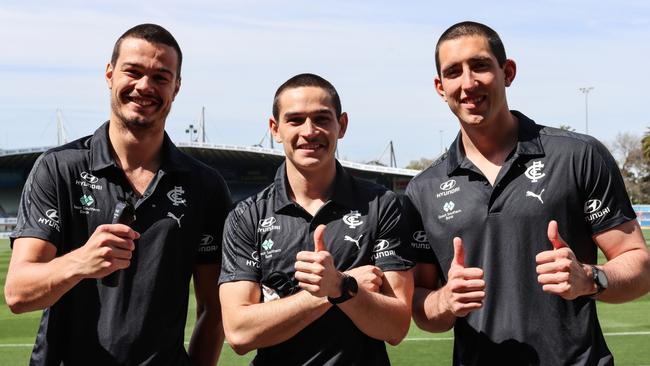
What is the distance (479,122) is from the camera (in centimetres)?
403

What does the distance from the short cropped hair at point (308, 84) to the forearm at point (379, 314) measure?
0.93 m

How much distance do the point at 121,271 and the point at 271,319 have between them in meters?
0.80

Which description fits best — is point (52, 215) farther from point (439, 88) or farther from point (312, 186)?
point (439, 88)

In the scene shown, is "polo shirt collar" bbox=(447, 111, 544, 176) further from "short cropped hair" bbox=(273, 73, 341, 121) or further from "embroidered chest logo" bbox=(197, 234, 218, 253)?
"embroidered chest logo" bbox=(197, 234, 218, 253)

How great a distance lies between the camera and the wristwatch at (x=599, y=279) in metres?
3.63

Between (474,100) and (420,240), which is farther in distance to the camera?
(420,240)

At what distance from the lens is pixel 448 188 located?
4.16 metres

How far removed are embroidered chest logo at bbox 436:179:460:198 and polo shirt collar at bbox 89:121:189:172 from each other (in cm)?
128

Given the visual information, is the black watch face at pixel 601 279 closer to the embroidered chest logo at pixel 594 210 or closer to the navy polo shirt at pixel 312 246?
the embroidered chest logo at pixel 594 210

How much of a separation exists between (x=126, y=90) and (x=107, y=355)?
127 cm

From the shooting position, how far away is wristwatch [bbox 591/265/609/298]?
143 inches

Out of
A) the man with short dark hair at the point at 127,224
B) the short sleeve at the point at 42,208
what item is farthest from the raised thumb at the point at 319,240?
the short sleeve at the point at 42,208

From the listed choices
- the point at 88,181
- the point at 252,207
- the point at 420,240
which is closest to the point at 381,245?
the point at 420,240

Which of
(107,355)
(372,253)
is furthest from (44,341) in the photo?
(372,253)
